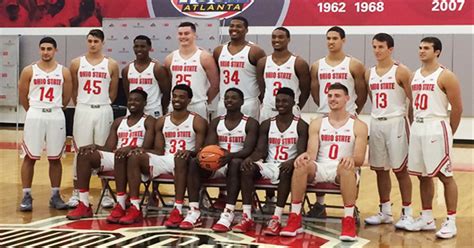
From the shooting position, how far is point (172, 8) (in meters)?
13.8

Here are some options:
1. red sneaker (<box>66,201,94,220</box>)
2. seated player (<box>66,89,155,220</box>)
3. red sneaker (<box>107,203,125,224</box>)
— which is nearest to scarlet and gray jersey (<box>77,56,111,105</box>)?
seated player (<box>66,89,155,220</box>)

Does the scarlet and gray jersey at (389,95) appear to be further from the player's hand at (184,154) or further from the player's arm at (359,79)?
the player's hand at (184,154)

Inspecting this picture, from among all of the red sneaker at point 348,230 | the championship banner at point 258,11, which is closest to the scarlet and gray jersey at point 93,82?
the red sneaker at point 348,230

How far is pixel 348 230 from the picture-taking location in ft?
17.3

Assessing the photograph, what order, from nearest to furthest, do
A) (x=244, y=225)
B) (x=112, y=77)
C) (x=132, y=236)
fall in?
(x=132, y=236), (x=244, y=225), (x=112, y=77)

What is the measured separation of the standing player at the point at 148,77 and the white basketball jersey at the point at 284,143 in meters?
1.33

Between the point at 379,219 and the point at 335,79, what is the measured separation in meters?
1.31

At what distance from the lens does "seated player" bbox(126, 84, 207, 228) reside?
223 inches

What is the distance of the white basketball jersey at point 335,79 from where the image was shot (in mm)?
5938

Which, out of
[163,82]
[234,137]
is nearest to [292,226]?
[234,137]

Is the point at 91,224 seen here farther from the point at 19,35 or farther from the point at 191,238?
the point at 19,35

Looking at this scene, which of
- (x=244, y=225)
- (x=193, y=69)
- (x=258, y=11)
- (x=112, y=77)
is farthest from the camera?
(x=258, y=11)

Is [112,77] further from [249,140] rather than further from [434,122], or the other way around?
[434,122]

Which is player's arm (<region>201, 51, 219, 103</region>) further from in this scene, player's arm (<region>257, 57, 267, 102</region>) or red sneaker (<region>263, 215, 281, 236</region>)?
red sneaker (<region>263, 215, 281, 236</region>)
